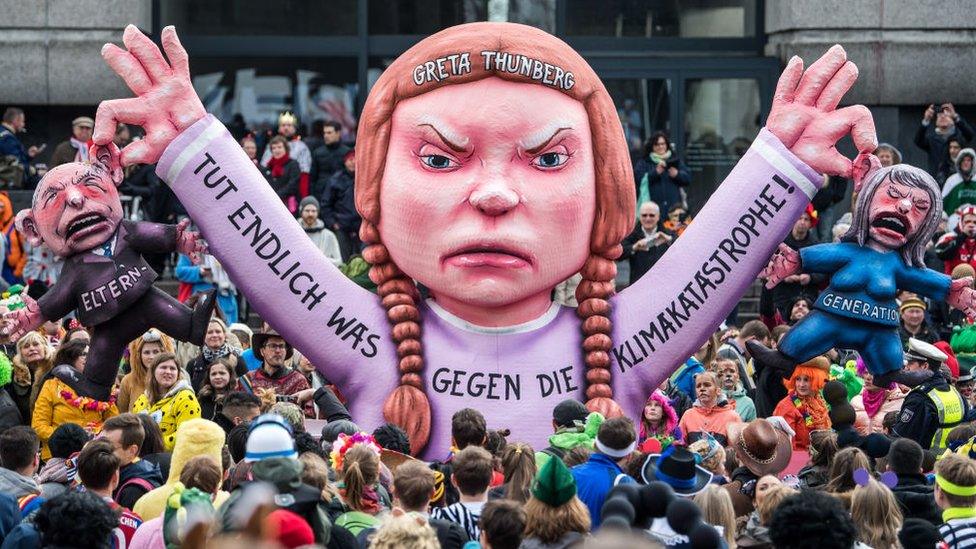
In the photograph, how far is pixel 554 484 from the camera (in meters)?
5.85

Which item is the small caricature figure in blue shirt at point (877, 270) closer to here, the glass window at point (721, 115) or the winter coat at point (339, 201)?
the winter coat at point (339, 201)

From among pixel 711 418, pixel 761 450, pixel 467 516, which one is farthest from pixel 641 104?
pixel 467 516

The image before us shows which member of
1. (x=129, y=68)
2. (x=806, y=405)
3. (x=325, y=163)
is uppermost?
(x=129, y=68)

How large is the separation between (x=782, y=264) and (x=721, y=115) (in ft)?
30.6

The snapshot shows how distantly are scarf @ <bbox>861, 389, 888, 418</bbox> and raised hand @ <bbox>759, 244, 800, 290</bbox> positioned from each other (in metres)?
1.83

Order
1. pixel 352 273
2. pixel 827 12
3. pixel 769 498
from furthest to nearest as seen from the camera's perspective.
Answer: pixel 827 12 < pixel 352 273 < pixel 769 498

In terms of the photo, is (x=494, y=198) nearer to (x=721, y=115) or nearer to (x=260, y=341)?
(x=260, y=341)

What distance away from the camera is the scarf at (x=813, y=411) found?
9.77 m

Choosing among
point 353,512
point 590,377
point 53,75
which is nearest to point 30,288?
point 53,75

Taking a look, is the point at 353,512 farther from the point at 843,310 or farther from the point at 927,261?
the point at 927,261

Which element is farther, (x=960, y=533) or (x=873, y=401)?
(x=873, y=401)

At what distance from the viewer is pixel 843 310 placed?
8547mm

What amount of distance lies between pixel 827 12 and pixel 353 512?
11.2 meters

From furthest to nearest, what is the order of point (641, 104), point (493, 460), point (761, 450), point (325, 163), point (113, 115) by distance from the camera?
1. point (641, 104)
2. point (325, 163)
3. point (113, 115)
4. point (761, 450)
5. point (493, 460)
